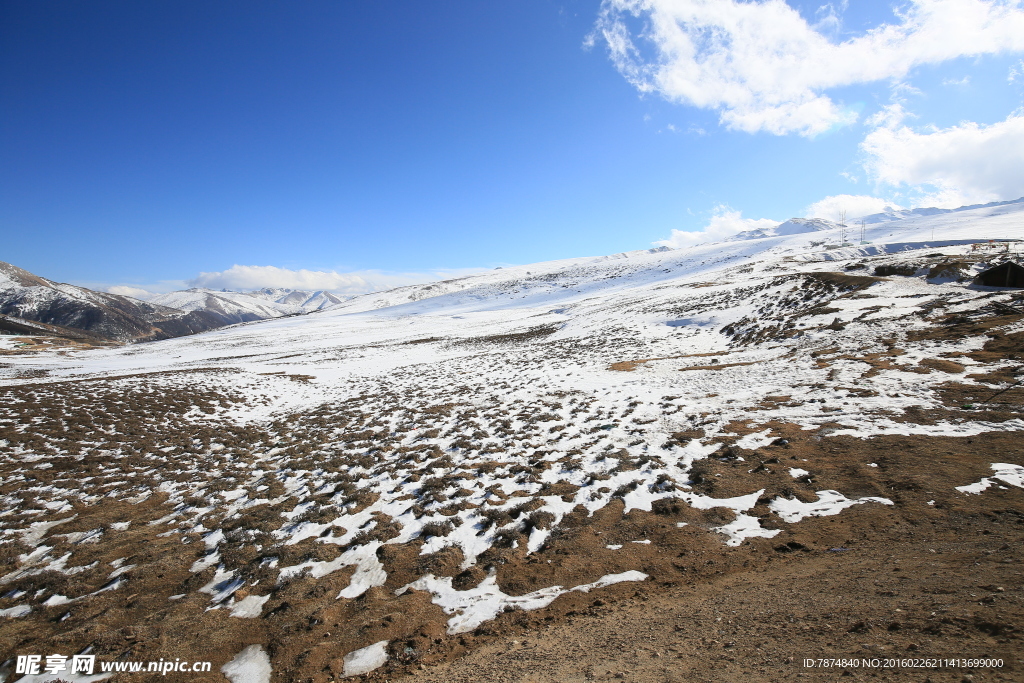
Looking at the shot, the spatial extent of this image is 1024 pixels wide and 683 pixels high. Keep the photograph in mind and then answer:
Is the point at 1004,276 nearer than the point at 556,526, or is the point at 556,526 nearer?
the point at 556,526

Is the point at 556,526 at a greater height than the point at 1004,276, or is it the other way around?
the point at 1004,276

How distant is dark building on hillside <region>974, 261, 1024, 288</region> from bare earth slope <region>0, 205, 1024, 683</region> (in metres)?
7.80

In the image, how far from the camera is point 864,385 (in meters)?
14.0

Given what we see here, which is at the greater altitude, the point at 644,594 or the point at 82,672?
the point at 82,672

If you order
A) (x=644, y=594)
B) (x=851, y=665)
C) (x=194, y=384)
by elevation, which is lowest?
(x=644, y=594)

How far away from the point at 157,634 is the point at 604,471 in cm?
892

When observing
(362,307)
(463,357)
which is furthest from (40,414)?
(362,307)

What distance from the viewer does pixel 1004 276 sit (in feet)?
79.0

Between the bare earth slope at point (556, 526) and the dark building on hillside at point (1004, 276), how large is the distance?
780 cm

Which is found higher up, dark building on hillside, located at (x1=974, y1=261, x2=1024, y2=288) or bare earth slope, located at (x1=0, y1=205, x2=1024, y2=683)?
dark building on hillside, located at (x1=974, y1=261, x2=1024, y2=288)

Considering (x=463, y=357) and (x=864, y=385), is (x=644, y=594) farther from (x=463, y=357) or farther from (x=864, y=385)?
(x=463, y=357)

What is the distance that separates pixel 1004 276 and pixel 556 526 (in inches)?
1418

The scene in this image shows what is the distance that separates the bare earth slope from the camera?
4827mm

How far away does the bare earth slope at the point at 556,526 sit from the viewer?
4827 millimetres
